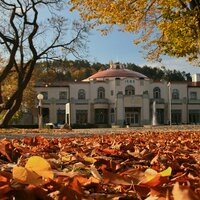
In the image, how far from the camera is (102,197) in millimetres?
926

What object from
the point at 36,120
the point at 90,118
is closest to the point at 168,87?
the point at 90,118

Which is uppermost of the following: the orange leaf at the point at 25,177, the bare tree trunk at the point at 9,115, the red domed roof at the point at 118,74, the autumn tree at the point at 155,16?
the red domed roof at the point at 118,74

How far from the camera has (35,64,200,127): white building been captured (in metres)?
68.9

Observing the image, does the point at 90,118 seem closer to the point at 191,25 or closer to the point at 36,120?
the point at 36,120

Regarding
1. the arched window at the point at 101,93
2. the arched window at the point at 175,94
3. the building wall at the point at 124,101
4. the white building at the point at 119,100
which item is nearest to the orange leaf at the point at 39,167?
the building wall at the point at 124,101

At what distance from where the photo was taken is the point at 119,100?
68875 millimetres

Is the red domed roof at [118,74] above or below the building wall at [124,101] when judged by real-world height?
above

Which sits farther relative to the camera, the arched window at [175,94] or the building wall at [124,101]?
the arched window at [175,94]

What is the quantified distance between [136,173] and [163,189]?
0.74 ft

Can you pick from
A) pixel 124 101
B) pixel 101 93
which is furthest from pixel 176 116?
pixel 101 93

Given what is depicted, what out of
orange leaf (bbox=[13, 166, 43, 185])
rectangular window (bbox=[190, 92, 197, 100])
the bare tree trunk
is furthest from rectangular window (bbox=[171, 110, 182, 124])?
orange leaf (bbox=[13, 166, 43, 185])

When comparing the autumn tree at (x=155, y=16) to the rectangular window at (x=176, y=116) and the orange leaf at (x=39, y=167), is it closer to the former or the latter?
the orange leaf at (x=39, y=167)

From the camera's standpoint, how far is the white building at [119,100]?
68.9 metres

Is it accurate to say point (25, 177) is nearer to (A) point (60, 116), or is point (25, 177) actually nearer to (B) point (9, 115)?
(B) point (9, 115)
